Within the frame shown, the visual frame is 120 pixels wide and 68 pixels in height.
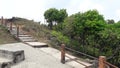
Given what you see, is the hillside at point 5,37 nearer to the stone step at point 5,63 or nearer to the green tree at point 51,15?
the stone step at point 5,63

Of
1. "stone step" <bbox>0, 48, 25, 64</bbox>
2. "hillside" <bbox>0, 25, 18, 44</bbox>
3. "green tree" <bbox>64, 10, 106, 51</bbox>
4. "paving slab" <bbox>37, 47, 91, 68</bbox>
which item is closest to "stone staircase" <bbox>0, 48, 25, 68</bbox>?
"stone step" <bbox>0, 48, 25, 64</bbox>

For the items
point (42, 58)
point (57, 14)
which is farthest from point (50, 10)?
point (42, 58)

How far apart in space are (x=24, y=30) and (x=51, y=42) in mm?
3123

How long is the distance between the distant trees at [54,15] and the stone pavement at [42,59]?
7016mm

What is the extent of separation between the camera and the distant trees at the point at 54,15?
21.5 metres

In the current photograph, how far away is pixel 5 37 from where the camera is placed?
16391 mm

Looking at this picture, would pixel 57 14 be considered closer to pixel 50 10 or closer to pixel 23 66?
pixel 50 10

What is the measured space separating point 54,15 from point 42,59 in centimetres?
939

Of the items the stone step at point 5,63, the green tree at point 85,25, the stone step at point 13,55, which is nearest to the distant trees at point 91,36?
the green tree at point 85,25

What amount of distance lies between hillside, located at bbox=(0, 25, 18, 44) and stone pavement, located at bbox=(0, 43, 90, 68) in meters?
1.20

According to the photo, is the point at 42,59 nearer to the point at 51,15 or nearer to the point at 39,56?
the point at 39,56

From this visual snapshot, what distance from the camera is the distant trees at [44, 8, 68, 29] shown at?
847 inches

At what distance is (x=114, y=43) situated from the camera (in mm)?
14758

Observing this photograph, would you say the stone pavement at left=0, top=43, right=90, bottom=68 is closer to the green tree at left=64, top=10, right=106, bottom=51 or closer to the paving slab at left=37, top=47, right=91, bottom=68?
the paving slab at left=37, top=47, right=91, bottom=68
